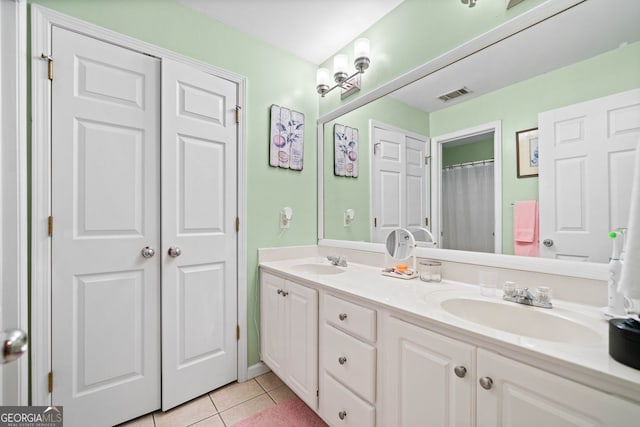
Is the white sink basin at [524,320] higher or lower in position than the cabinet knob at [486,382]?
higher

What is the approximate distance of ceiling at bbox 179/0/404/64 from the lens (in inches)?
66.1

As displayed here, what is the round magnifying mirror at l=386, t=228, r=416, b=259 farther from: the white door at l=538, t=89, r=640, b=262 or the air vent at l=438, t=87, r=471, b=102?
the air vent at l=438, t=87, r=471, b=102

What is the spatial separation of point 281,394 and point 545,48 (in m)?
2.32

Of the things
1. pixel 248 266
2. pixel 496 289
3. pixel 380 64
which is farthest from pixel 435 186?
pixel 248 266

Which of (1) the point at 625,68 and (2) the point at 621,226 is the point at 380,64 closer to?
(1) the point at 625,68

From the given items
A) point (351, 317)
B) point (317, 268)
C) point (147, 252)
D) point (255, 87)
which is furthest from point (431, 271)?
point (255, 87)

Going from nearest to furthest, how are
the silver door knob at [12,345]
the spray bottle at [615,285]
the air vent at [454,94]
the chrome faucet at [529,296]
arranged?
the silver door knob at [12,345]
the spray bottle at [615,285]
the chrome faucet at [529,296]
the air vent at [454,94]

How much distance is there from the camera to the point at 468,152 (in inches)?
53.5

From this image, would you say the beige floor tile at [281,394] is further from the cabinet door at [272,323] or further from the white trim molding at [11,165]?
the white trim molding at [11,165]

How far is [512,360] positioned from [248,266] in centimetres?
160

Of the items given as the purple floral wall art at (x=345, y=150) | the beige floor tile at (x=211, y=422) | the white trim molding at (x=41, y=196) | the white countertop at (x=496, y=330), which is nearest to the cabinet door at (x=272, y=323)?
the white countertop at (x=496, y=330)

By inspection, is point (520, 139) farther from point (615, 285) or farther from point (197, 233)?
point (197, 233)

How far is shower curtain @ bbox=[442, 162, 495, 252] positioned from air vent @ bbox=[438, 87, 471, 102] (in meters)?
0.38

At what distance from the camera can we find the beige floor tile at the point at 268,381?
5.85 ft
